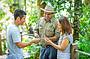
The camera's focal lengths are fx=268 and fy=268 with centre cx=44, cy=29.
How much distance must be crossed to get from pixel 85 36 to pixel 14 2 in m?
6.56

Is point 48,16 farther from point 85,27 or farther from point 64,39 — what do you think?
point 85,27

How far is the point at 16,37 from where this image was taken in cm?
473

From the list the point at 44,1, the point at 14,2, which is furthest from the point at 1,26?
the point at 44,1

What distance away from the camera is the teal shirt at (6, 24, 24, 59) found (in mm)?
4734

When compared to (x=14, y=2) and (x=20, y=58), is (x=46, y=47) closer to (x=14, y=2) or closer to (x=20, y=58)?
(x=20, y=58)

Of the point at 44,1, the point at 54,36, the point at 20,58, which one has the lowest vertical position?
the point at 20,58

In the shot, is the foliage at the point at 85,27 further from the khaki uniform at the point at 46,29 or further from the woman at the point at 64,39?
the woman at the point at 64,39

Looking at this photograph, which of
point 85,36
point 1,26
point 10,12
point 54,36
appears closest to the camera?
point 54,36

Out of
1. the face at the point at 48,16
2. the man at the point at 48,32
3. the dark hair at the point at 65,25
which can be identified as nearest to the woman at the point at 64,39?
the dark hair at the point at 65,25

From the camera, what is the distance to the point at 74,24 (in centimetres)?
753

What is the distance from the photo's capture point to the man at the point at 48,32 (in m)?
5.41

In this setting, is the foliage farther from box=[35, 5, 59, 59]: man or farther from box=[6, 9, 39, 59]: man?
box=[6, 9, 39, 59]: man

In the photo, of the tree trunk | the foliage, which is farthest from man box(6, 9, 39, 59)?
the tree trunk

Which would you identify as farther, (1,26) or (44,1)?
(1,26)
